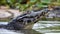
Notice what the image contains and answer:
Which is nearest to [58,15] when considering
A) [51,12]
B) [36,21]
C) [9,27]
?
[51,12]

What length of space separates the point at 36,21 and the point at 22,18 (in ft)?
0.55

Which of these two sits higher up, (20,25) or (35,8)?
(35,8)

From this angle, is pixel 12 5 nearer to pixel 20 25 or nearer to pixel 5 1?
pixel 5 1

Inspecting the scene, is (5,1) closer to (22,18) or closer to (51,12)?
(22,18)

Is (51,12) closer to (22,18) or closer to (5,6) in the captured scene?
(22,18)

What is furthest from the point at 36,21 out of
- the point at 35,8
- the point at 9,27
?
the point at 9,27

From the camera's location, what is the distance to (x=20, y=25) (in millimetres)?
2355

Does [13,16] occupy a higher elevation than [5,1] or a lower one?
lower

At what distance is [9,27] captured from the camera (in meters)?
2.35

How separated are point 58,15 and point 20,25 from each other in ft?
1.54

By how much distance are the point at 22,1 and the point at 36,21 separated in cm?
29

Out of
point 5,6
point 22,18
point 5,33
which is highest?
point 5,6

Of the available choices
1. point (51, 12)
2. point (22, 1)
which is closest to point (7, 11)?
point (22, 1)

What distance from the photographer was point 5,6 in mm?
2391
